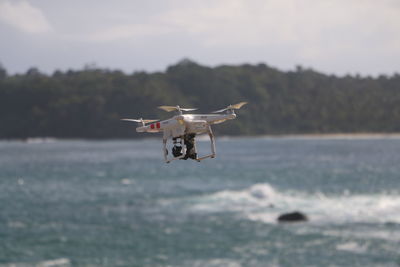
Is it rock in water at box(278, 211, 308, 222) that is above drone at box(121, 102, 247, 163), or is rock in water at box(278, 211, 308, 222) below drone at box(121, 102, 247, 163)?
below

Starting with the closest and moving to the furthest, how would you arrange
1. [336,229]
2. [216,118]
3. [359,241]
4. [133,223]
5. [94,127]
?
[216,118] < [359,241] < [336,229] < [133,223] < [94,127]

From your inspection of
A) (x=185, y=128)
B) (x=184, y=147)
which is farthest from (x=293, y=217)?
(x=185, y=128)

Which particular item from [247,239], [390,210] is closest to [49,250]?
[247,239]

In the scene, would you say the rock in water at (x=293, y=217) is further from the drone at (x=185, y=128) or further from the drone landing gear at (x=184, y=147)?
the drone at (x=185, y=128)

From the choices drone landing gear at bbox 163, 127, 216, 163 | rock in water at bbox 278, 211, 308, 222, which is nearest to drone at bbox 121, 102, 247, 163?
drone landing gear at bbox 163, 127, 216, 163

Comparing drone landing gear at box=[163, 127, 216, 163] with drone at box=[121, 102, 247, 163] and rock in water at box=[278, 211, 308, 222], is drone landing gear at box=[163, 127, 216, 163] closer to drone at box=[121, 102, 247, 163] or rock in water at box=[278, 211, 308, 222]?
drone at box=[121, 102, 247, 163]

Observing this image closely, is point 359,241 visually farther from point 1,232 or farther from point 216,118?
point 216,118

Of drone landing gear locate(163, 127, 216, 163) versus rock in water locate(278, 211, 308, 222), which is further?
rock in water locate(278, 211, 308, 222)

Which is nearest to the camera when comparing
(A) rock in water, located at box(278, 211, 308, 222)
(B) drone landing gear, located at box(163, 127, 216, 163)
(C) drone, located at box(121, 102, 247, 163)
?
(C) drone, located at box(121, 102, 247, 163)

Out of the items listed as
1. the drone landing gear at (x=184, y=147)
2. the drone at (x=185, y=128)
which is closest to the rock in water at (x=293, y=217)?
the drone landing gear at (x=184, y=147)
